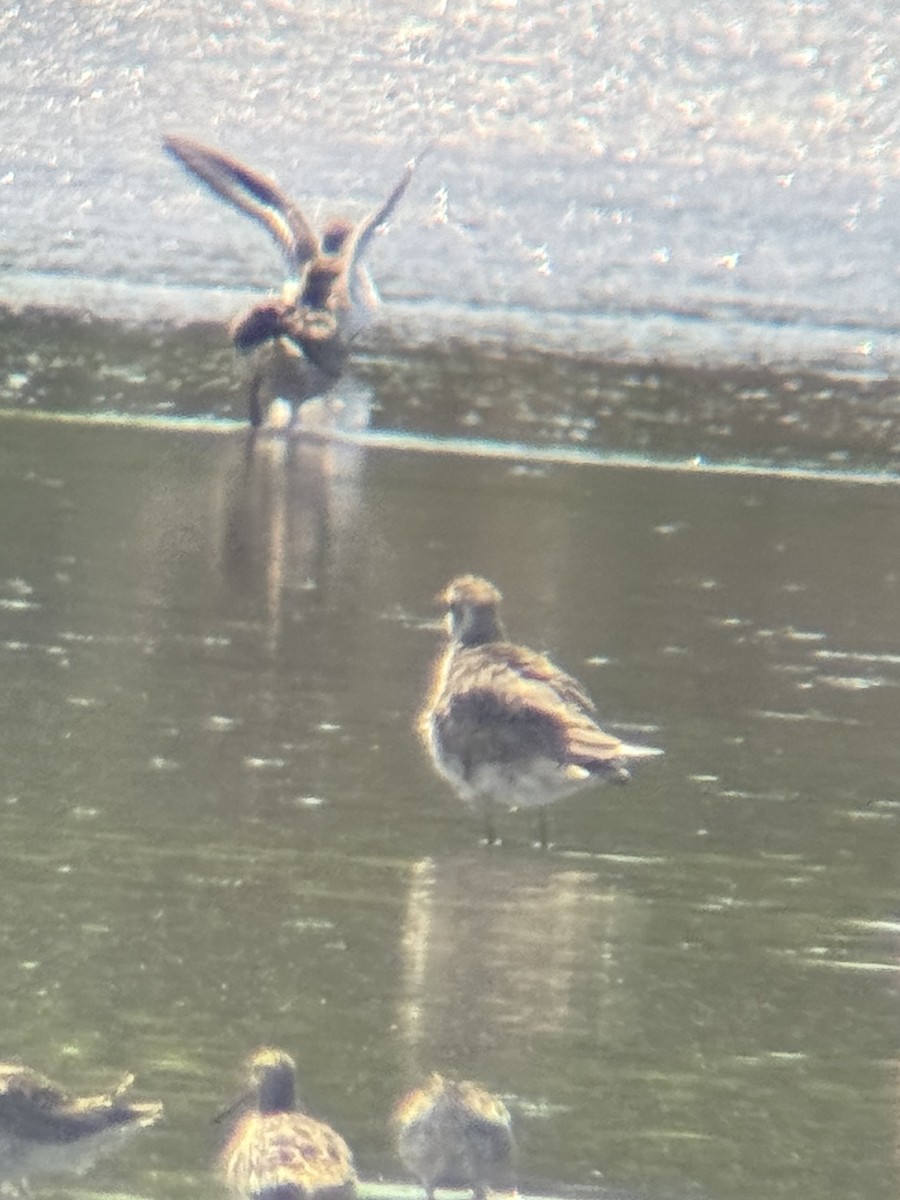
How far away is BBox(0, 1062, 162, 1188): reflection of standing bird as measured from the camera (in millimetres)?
5773

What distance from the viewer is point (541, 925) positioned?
7551mm

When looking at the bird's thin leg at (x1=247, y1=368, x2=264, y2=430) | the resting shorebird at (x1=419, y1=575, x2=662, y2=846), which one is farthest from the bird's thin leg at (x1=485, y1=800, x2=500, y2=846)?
the bird's thin leg at (x1=247, y1=368, x2=264, y2=430)

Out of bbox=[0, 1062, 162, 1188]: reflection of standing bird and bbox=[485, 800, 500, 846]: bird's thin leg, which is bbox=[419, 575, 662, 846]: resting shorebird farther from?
bbox=[0, 1062, 162, 1188]: reflection of standing bird

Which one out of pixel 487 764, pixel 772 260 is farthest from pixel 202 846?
pixel 772 260

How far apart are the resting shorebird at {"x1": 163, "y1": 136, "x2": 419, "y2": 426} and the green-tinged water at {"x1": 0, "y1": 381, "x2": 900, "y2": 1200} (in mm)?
1720

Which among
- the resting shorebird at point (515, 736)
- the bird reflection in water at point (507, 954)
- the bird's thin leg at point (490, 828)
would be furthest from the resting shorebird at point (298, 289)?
the bird reflection in water at point (507, 954)

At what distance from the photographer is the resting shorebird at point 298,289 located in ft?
47.4

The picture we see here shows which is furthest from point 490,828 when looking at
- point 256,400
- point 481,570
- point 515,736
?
point 256,400

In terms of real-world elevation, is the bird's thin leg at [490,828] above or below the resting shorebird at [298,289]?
below

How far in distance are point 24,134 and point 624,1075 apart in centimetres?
1306

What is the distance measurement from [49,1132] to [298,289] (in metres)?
10.9

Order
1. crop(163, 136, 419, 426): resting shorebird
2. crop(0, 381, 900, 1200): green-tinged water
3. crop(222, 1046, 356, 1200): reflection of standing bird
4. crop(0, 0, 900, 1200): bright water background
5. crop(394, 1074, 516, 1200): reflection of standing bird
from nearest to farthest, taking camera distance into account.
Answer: crop(222, 1046, 356, 1200): reflection of standing bird → crop(394, 1074, 516, 1200): reflection of standing bird → crop(0, 381, 900, 1200): green-tinged water → crop(0, 0, 900, 1200): bright water background → crop(163, 136, 419, 426): resting shorebird

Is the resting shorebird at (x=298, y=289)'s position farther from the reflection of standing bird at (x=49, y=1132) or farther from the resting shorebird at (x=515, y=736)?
the reflection of standing bird at (x=49, y=1132)

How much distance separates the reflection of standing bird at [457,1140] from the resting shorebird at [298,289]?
28.1 feet
